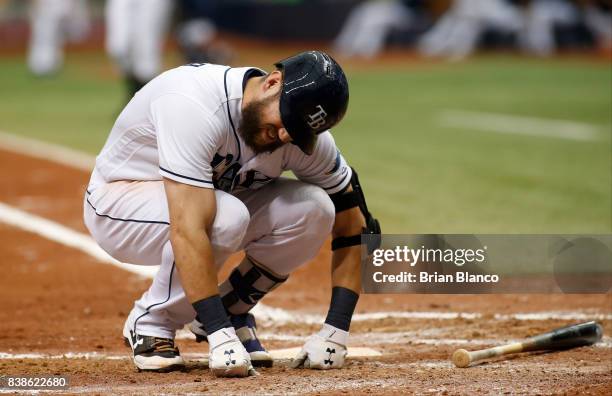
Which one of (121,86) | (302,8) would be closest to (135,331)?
(121,86)

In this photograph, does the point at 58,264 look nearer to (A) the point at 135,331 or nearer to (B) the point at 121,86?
(A) the point at 135,331

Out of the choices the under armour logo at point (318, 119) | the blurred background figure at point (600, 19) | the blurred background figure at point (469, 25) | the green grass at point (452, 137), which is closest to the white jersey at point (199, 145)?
the under armour logo at point (318, 119)

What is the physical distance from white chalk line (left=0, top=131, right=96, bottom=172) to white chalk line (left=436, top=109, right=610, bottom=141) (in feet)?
14.3

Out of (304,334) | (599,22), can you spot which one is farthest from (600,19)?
(304,334)

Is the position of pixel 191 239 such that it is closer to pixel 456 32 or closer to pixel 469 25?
pixel 469 25

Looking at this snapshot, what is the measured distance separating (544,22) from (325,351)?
1713 cm

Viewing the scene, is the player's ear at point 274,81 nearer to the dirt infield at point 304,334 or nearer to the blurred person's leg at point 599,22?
the dirt infield at point 304,334

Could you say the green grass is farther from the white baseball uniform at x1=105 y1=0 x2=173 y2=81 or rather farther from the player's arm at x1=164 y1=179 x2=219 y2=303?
the player's arm at x1=164 y1=179 x2=219 y2=303

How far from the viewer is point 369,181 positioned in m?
8.90

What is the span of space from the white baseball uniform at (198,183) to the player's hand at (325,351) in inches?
14.5

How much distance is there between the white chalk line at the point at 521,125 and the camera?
11.8 metres

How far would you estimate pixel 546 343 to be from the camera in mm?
4258

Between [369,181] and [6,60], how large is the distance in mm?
14123

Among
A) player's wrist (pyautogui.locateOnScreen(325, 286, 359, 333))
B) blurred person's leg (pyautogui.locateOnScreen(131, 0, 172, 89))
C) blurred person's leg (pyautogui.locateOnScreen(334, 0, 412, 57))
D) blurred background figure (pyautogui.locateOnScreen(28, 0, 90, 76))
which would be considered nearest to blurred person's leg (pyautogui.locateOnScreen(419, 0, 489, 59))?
blurred person's leg (pyautogui.locateOnScreen(334, 0, 412, 57))
